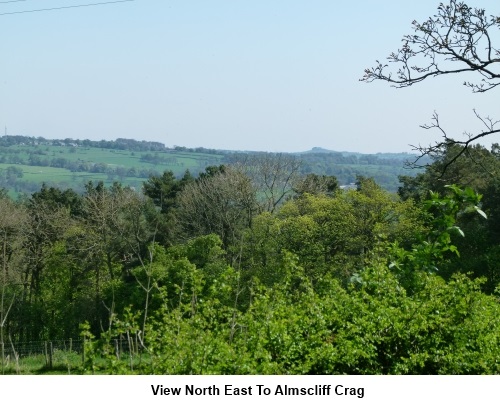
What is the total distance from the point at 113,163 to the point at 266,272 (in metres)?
141

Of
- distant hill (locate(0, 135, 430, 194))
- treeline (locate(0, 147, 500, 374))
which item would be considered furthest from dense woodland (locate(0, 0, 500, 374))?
distant hill (locate(0, 135, 430, 194))

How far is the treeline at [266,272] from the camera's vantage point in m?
6.03

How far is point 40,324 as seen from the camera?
5103 centimetres

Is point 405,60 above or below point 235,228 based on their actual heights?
above

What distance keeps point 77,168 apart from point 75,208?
111533 mm

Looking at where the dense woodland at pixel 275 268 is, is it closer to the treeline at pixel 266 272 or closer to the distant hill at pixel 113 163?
the treeline at pixel 266 272

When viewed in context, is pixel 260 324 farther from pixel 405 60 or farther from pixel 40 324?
pixel 40 324

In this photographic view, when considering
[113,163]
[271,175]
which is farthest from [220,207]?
[113,163]

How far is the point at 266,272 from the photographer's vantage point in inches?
1590

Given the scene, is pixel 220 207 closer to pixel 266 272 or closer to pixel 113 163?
pixel 266 272

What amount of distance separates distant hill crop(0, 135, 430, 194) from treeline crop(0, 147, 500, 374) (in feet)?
231

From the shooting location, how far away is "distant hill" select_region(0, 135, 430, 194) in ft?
479

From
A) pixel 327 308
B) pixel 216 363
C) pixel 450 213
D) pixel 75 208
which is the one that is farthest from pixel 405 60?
pixel 75 208

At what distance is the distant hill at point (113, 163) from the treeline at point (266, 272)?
70.5m
